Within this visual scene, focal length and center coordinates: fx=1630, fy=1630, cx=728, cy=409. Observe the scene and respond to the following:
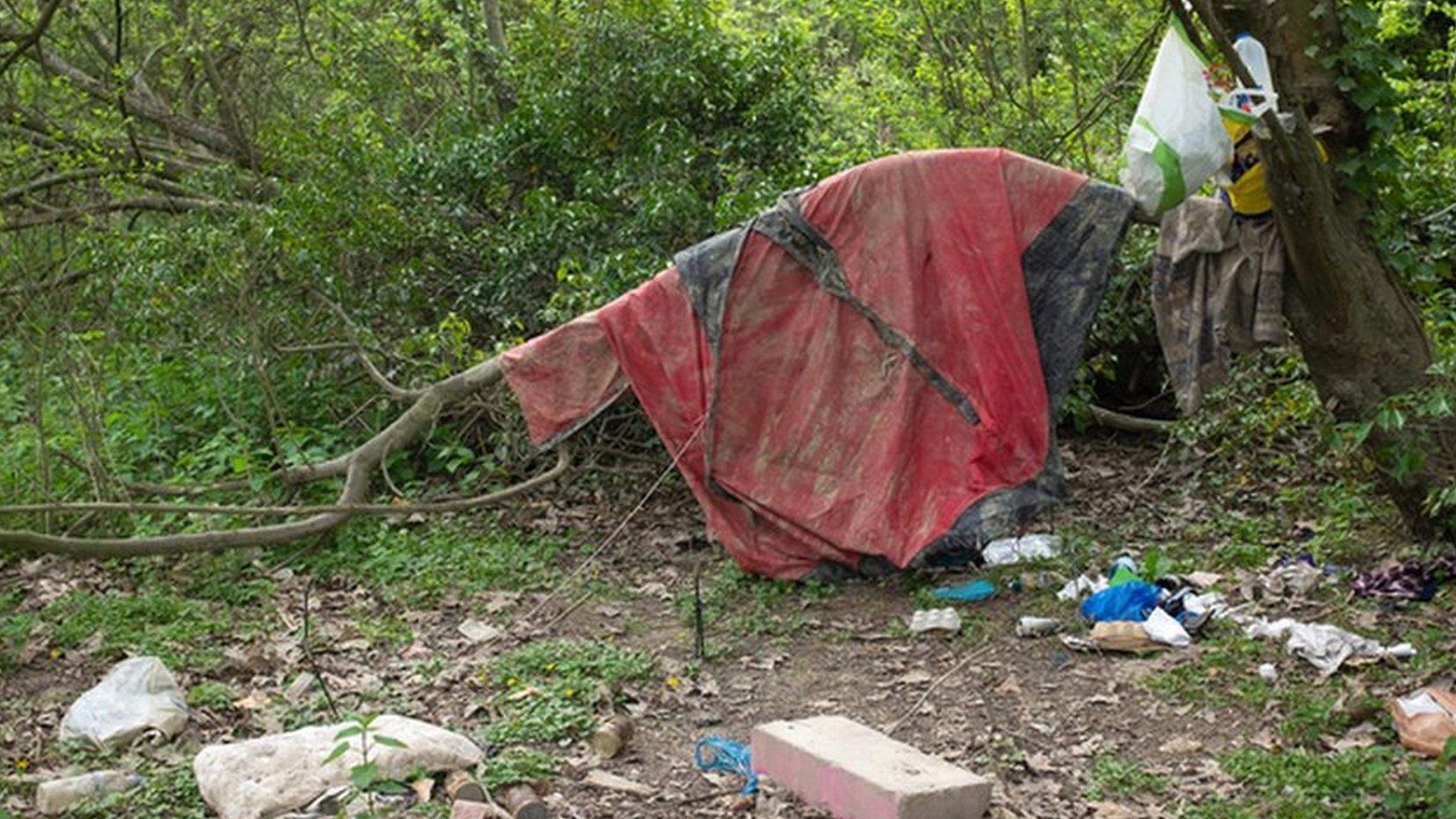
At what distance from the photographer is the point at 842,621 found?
21.0ft

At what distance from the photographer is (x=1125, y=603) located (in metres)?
5.93

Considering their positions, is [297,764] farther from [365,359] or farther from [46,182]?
[46,182]

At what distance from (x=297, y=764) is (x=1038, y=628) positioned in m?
2.75

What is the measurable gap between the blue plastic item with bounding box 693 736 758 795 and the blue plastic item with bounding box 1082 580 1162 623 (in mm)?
1580

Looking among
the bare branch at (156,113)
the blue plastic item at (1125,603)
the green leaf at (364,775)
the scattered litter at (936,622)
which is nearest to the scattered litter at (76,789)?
the green leaf at (364,775)

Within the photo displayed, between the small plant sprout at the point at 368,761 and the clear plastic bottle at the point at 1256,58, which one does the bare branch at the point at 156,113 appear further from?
the clear plastic bottle at the point at 1256,58


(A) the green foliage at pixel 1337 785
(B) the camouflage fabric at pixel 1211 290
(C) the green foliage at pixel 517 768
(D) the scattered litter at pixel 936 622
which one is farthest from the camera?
(D) the scattered litter at pixel 936 622

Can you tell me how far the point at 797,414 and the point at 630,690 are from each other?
1.60 meters

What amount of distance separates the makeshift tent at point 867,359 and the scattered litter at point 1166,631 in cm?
76

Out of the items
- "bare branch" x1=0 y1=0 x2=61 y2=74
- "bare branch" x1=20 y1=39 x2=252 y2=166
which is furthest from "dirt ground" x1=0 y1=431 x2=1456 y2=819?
"bare branch" x1=20 y1=39 x2=252 y2=166

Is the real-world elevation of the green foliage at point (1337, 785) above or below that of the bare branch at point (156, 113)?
below

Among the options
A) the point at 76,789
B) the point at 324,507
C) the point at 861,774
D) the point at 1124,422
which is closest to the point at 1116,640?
the point at 861,774

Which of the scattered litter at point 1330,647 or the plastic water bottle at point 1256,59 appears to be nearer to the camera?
the scattered litter at point 1330,647

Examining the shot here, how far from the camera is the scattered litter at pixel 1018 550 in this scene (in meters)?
6.78
